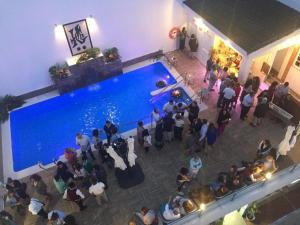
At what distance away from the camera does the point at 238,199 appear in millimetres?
8672

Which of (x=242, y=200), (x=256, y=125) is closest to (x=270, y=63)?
(x=256, y=125)

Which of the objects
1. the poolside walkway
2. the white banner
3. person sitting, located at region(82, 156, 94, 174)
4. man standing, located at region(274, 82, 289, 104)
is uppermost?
the white banner

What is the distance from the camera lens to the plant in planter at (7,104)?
508 inches

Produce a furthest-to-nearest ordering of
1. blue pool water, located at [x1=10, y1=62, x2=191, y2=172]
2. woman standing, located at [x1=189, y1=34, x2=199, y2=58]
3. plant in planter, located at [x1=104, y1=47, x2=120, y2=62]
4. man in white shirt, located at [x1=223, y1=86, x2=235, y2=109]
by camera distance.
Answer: woman standing, located at [x1=189, y1=34, x2=199, y2=58]
plant in planter, located at [x1=104, y1=47, x2=120, y2=62]
blue pool water, located at [x1=10, y1=62, x2=191, y2=172]
man in white shirt, located at [x1=223, y1=86, x2=235, y2=109]

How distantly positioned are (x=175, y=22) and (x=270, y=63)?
16.3 ft

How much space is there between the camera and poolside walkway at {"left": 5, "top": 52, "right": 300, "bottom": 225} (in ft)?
31.1

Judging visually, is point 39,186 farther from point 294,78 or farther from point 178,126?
point 294,78

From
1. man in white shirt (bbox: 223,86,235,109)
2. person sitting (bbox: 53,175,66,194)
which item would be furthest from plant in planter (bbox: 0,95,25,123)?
man in white shirt (bbox: 223,86,235,109)

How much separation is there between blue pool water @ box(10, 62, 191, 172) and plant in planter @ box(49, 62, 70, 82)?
1019 millimetres

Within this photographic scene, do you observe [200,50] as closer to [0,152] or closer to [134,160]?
[134,160]

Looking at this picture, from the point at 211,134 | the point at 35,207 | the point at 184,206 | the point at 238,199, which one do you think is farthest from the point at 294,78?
the point at 35,207

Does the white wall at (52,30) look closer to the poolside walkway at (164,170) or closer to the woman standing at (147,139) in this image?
the poolside walkway at (164,170)

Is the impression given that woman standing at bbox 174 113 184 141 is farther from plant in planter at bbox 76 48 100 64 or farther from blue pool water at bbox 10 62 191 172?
plant in planter at bbox 76 48 100 64

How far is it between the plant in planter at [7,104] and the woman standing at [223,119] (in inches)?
345
